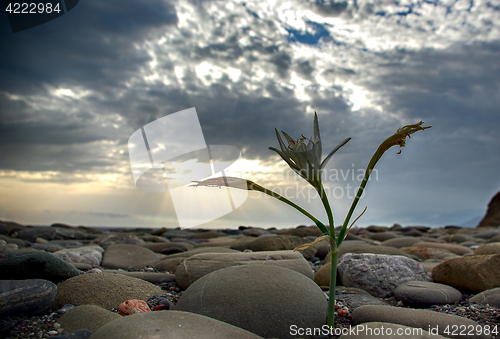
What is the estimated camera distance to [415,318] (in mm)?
2504

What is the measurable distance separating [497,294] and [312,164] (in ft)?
9.37

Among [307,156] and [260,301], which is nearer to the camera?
[307,156]

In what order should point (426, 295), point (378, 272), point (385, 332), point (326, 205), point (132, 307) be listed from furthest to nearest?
point (378, 272) → point (426, 295) → point (132, 307) → point (385, 332) → point (326, 205)

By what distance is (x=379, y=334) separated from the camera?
80.6 inches

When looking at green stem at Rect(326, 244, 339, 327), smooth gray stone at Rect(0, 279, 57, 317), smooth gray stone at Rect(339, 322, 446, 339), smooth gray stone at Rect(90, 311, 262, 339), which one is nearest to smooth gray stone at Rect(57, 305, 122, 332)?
smooth gray stone at Rect(0, 279, 57, 317)

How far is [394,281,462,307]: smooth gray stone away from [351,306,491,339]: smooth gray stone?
95cm

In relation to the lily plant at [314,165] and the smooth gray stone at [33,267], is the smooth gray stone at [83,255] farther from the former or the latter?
the lily plant at [314,165]

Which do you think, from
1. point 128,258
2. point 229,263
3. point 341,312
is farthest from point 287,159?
point 128,258

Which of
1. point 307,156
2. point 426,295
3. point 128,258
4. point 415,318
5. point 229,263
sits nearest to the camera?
point 307,156

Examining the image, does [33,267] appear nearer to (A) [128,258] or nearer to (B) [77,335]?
(B) [77,335]

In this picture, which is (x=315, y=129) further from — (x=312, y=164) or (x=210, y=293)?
(x=210, y=293)

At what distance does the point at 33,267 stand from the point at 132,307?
3.84 ft

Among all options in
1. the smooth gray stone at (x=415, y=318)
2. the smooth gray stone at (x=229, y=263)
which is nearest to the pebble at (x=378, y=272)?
the smooth gray stone at (x=229, y=263)

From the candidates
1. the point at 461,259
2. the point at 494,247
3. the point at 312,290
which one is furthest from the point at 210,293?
the point at 494,247
